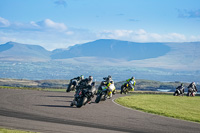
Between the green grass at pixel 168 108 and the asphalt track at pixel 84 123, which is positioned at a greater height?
the green grass at pixel 168 108

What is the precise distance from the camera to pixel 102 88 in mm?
28062

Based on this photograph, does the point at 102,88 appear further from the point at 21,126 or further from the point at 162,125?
the point at 21,126

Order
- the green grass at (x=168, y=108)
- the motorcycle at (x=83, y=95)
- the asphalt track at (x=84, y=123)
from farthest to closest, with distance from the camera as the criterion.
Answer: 1. the motorcycle at (x=83, y=95)
2. the green grass at (x=168, y=108)
3. the asphalt track at (x=84, y=123)

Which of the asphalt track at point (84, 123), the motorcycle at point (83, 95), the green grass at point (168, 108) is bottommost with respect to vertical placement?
the asphalt track at point (84, 123)

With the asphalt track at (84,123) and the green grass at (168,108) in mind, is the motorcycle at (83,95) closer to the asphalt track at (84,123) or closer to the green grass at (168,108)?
the asphalt track at (84,123)

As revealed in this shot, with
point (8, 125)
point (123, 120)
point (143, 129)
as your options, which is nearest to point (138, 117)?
point (123, 120)

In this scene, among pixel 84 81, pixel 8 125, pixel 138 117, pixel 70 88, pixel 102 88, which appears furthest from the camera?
pixel 70 88

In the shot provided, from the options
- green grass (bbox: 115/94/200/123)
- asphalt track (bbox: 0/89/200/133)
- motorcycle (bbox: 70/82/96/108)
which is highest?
motorcycle (bbox: 70/82/96/108)

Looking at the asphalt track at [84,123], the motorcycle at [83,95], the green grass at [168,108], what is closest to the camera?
the asphalt track at [84,123]

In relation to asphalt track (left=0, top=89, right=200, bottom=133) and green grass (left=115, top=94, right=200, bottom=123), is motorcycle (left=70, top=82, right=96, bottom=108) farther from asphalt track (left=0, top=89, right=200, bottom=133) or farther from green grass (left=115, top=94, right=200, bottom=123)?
green grass (left=115, top=94, right=200, bottom=123)

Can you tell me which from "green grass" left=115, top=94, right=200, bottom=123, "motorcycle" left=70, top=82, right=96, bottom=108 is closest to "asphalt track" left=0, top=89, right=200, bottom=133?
"motorcycle" left=70, top=82, right=96, bottom=108

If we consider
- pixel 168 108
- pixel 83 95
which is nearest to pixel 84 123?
pixel 83 95

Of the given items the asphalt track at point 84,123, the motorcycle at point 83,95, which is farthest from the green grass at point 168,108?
the motorcycle at point 83,95

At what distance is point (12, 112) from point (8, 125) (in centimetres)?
420
